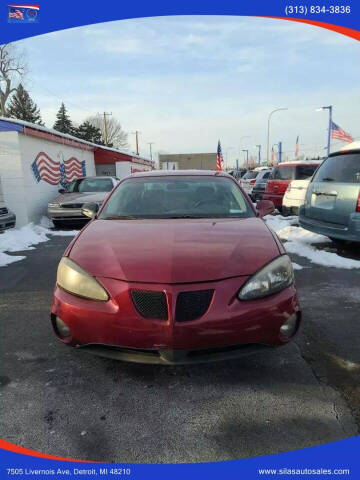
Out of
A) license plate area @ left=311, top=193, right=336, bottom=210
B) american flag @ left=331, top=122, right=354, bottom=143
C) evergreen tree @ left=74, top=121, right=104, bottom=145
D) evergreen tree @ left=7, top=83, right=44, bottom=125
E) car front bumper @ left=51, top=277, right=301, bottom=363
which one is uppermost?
evergreen tree @ left=7, top=83, right=44, bottom=125

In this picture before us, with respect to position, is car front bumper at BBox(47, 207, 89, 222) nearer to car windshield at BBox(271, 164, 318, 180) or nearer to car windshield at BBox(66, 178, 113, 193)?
car windshield at BBox(66, 178, 113, 193)

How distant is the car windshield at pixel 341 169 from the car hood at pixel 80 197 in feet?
19.5

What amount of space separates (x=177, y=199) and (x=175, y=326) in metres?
1.81

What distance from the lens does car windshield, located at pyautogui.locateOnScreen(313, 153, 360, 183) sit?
5.59 m

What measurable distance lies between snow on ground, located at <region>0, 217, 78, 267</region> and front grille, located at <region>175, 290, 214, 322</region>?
476 centimetres

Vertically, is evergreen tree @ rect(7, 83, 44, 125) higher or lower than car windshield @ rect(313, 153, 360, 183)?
higher

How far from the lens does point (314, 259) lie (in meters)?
5.83

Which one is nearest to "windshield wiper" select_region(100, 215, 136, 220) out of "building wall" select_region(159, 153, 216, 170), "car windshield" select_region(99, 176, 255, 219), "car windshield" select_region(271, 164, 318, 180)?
"car windshield" select_region(99, 176, 255, 219)

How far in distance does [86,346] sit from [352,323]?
2.53 meters

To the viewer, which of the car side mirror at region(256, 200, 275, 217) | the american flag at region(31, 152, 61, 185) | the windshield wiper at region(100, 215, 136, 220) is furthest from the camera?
the american flag at region(31, 152, 61, 185)

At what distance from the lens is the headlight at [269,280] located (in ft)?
7.38

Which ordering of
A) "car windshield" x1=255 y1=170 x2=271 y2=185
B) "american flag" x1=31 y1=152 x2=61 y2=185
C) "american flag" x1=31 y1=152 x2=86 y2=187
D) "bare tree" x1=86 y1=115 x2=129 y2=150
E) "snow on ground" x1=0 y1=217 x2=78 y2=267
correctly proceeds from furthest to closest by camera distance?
"bare tree" x1=86 y1=115 x2=129 y2=150, "car windshield" x1=255 y1=170 x2=271 y2=185, "american flag" x1=31 y1=152 x2=86 y2=187, "american flag" x1=31 y1=152 x2=61 y2=185, "snow on ground" x1=0 y1=217 x2=78 y2=267

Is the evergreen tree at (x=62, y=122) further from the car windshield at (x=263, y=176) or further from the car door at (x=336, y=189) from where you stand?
the car door at (x=336, y=189)

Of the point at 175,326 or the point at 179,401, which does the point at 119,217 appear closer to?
the point at 175,326
